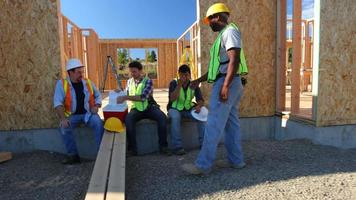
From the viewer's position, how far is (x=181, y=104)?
4.51 meters

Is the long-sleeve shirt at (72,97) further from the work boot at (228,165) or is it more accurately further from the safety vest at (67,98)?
the work boot at (228,165)

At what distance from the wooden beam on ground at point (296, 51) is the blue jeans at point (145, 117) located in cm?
212

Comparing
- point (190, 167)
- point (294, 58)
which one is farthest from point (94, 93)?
point (294, 58)

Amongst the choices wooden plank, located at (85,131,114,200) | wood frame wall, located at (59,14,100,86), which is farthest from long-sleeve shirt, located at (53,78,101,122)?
wood frame wall, located at (59,14,100,86)

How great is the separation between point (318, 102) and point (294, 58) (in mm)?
882

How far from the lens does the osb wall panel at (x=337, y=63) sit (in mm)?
4223

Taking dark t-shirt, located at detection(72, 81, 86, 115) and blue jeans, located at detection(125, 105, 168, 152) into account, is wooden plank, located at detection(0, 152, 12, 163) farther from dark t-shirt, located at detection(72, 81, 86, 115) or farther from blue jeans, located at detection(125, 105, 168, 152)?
blue jeans, located at detection(125, 105, 168, 152)

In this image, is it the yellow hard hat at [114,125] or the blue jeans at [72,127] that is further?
the yellow hard hat at [114,125]

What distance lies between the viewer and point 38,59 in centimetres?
432

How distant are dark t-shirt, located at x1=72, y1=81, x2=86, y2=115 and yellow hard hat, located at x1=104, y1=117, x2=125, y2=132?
1.25ft

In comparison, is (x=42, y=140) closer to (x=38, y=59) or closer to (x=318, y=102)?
(x=38, y=59)

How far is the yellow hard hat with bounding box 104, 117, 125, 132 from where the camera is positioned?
4246 mm

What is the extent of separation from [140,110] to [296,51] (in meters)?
2.61

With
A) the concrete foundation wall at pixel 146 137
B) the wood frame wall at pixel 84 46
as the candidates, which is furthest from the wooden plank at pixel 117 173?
the wood frame wall at pixel 84 46
